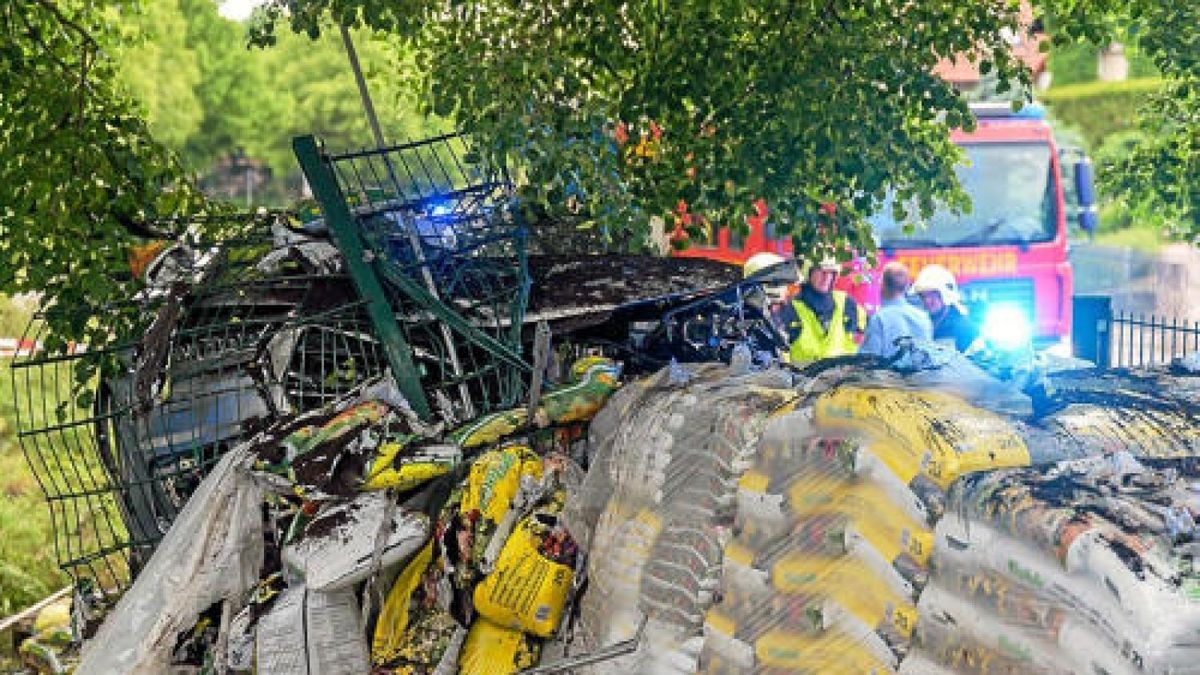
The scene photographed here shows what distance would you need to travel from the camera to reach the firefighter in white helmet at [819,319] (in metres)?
10.1

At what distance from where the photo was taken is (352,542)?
13.9 ft

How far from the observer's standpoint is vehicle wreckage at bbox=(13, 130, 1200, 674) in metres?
2.76

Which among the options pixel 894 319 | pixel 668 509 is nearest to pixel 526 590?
pixel 668 509

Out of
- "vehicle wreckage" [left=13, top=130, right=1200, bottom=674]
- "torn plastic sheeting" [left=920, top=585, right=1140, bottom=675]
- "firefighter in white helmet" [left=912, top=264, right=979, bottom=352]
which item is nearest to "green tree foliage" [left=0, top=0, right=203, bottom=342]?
"vehicle wreckage" [left=13, top=130, right=1200, bottom=674]

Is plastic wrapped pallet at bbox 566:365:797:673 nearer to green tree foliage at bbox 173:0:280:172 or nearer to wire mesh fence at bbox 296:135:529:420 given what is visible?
wire mesh fence at bbox 296:135:529:420

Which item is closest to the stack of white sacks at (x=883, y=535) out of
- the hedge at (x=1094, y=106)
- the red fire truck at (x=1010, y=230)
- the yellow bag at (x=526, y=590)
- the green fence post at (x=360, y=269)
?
the yellow bag at (x=526, y=590)

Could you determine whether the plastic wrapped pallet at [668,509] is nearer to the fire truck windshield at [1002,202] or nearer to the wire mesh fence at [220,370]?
the wire mesh fence at [220,370]

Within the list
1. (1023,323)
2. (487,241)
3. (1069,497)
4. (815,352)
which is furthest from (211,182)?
(1069,497)

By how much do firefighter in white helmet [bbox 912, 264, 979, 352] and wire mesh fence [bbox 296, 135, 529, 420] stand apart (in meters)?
4.41

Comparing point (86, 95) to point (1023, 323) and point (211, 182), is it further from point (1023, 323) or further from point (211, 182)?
point (211, 182)

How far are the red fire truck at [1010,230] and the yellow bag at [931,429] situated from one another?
1156 cm

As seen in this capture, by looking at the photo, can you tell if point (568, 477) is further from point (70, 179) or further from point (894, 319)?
point (894, 319)

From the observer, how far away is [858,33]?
6906mm

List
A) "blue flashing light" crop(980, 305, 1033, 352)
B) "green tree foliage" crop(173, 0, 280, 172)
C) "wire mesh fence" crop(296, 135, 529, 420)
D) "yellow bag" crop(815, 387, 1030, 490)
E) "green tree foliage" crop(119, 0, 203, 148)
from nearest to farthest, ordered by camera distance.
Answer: "yellow bag" crop(815, 387, 1030, 490) → "wire mesh fence" crop(296, 135, 529, 420) → "blue flashing light" crop(980, 305, 1033, 352) → "green tree foliage" crop(119, 0, 203, 148) → "green tree foliage" crop(173, 0, 280, 172)
